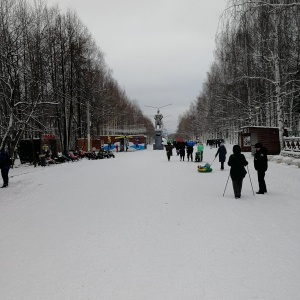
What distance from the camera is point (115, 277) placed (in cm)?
430

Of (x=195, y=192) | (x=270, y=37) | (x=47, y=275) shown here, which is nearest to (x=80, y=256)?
(x=47, y=275)

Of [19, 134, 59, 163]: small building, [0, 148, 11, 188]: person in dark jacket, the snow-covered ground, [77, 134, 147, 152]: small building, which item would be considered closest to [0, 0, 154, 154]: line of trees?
[19, 134, 59, 163]: small building

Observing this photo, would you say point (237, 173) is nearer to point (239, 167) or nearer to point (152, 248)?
point (239, 167)

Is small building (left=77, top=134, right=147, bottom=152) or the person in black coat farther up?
small building (left=77, top=134, right=147, bottom=152)

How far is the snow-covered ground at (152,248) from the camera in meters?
3.98

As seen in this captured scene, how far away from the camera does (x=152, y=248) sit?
5438 mm

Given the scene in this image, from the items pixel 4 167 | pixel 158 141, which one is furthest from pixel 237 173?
pixel 158 141

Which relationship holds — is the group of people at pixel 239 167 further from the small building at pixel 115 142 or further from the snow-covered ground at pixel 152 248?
the small building at pixel 115 142

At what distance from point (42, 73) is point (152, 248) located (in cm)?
2743

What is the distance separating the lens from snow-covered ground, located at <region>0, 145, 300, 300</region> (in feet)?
13.1

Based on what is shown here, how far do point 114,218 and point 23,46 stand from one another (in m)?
22.7

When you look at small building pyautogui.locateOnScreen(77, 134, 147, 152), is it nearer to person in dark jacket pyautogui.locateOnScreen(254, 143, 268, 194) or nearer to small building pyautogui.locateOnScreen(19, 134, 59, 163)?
small building pyautogui.locateOnScreen(19, 134, 59, 163)

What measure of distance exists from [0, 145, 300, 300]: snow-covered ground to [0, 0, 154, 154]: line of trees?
12518 mm

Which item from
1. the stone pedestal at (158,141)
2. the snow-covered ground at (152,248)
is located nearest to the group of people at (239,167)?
the snow-covered ground at (152,248)
